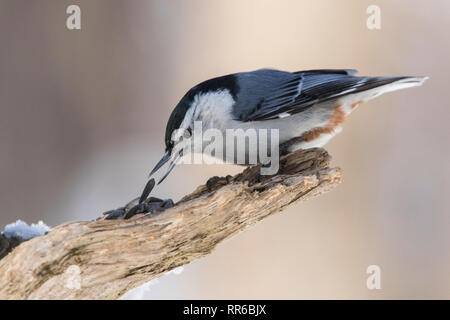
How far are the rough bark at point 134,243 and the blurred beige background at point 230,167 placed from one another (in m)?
1.24

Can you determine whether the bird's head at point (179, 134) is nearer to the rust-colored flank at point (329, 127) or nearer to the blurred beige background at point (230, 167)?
the rust-colored flank at point (329, 127)

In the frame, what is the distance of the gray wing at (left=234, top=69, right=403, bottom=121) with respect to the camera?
5.95 ft

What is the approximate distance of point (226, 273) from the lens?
2744 mm

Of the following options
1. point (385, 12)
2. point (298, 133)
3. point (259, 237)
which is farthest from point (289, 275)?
point (385, 12)

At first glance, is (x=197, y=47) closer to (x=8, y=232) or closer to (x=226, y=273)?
(x=226, y=273)

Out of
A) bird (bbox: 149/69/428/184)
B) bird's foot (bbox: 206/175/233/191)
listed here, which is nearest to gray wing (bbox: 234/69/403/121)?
bird (bbox: 149/69/428/184)

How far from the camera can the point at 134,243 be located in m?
1.21

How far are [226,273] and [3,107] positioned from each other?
56.7 inches

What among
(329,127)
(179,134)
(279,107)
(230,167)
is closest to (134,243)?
(179,134)

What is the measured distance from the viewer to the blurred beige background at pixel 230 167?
8.79 ft

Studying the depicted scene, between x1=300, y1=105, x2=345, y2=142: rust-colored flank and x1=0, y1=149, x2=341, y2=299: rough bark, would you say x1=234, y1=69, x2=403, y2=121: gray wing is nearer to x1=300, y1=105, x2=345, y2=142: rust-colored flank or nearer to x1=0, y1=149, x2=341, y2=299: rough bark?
x1=300, y1=105, x2=345, y2=142: rust-colored flank

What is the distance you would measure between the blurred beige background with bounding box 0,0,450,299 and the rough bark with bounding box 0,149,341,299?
1.24 metres

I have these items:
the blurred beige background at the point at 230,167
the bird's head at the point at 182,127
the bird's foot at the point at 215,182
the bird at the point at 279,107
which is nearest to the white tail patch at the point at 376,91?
the bird at the point at 279,107

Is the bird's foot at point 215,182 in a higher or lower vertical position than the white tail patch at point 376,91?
lower
